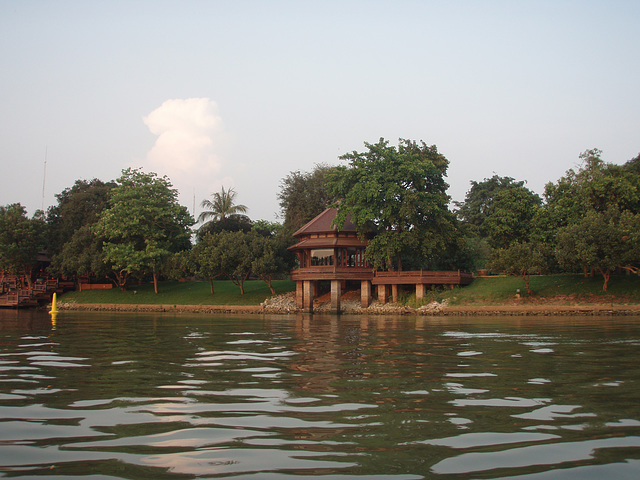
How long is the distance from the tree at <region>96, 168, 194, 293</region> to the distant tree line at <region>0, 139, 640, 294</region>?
0.13 meters

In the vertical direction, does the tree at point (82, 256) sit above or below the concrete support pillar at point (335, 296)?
above

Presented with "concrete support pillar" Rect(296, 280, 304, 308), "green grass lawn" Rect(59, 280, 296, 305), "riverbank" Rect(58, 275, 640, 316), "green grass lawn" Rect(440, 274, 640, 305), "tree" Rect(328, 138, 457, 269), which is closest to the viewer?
"riverbank" Rect(58, 275, 640, 316)

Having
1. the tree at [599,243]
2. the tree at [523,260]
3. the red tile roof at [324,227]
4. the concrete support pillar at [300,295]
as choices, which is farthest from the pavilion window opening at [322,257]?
the tree at [599,243]

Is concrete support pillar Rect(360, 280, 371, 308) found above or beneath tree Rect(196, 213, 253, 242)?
beneath

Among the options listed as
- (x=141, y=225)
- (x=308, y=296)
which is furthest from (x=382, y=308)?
(x=141, y=225)

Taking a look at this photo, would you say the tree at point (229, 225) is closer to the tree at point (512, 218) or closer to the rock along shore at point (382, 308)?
the rock along shore at point (382, 308)

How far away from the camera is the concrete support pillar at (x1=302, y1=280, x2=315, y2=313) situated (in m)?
48.7

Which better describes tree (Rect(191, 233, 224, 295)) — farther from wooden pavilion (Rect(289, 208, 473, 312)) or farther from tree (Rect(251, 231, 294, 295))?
wooden pavilion (Rect(289, 208, 473, 312))

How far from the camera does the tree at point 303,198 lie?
2484 inches

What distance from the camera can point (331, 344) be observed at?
1449cm

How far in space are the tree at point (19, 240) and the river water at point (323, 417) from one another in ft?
180

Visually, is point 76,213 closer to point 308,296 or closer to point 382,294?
point 308,296

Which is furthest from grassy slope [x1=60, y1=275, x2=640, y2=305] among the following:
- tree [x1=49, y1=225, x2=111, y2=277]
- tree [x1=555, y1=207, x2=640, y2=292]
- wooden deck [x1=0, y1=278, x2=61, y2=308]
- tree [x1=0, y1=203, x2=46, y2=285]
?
tree [x1=0, y1=203, x2=46, y2=285]

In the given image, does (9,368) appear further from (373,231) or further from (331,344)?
(373,231)
